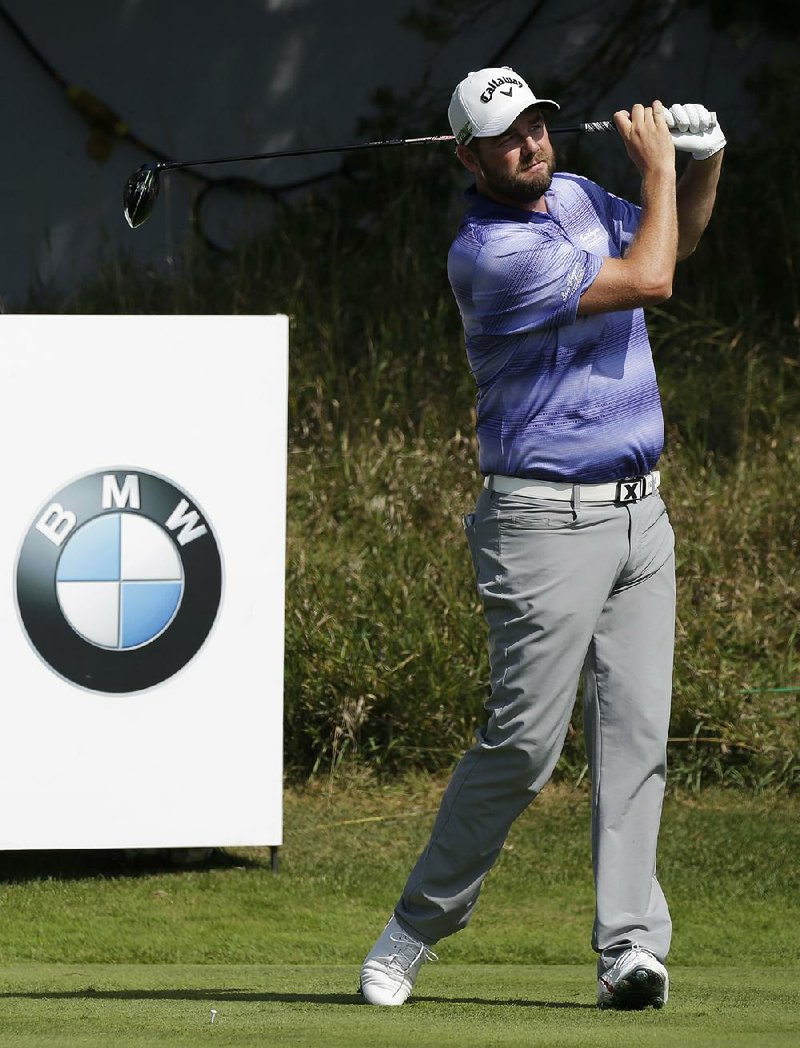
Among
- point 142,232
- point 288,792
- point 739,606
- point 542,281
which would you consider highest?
point 142,232

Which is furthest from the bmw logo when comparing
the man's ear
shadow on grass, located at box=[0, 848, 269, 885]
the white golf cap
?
the white golf cap

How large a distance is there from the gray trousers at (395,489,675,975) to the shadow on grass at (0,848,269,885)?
7.17ft

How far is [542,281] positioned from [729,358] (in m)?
5.75

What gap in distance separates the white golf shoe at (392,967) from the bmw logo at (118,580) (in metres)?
1.97

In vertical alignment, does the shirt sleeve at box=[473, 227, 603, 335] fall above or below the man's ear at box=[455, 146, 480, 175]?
below

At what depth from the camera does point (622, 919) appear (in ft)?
11.1

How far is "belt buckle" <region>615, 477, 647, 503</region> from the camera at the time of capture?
3.41 m

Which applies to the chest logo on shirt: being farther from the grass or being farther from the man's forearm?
the grass

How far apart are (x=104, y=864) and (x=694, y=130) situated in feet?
10.8

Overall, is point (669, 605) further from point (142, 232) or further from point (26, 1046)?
point (142, 232)

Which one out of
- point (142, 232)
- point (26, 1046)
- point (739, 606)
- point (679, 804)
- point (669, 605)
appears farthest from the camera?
point (142, 232)

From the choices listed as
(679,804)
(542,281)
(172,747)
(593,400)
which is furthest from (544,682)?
(679,804)

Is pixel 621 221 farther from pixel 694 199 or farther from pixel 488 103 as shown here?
pixel 488 103

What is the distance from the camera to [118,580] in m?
5.29
